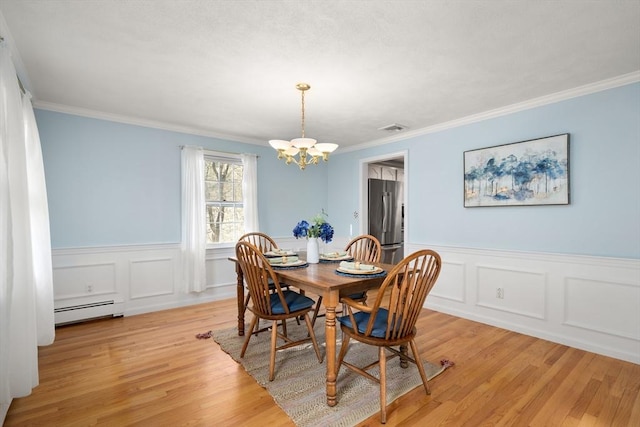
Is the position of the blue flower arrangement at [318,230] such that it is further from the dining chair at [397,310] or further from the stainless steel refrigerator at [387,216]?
the stainless steel refrigerator at [387,216]

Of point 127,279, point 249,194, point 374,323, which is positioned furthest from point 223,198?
point 374,323

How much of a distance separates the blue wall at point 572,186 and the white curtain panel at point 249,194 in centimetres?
229

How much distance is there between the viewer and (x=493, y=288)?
136 inches

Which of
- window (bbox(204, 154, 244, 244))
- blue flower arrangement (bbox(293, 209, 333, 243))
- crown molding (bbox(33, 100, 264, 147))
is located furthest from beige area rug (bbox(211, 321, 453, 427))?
crown molding (bbox(33, 100, 264, 147))

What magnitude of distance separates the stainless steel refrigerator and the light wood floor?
231 centimetres

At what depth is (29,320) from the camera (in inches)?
76.1

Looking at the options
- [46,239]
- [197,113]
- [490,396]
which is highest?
[197,113]

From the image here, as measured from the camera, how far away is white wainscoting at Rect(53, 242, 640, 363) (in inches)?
106

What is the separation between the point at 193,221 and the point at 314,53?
9.12 feet

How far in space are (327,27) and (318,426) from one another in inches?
93.9

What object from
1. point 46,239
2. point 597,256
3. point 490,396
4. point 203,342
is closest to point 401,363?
point 490,396

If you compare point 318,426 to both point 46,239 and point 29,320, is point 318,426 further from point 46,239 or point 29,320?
point 46,239

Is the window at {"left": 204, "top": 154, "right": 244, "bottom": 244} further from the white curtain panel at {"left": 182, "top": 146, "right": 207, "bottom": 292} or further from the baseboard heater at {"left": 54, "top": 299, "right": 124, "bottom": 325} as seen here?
the baseboard heater at {"left": 54, "top": 299, "right": 124, "bottom": 325}

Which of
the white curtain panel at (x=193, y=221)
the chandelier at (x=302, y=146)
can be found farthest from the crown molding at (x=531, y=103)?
the white curtain panel at (x=193, y=221)
